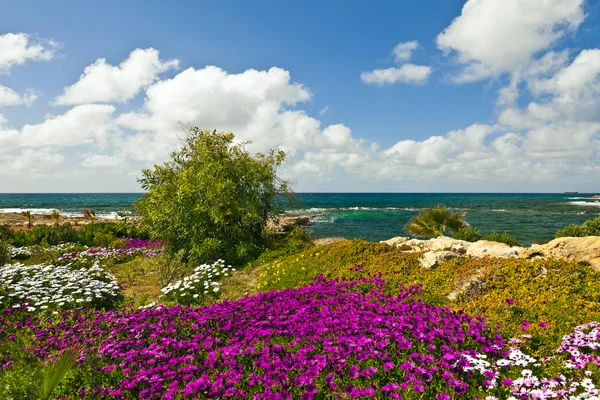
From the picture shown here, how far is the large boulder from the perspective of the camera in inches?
343

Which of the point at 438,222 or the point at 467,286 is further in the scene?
the point at 438,222

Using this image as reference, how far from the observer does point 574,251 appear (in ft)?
29.5

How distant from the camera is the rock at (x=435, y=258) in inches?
374

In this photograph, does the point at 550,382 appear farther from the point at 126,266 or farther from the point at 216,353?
the point at 126,266

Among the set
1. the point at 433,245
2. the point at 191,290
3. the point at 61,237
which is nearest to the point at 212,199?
→ the point at 191,290

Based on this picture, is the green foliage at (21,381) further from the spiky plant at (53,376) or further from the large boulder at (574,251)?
the large boulder at (574,251)

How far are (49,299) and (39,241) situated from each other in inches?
520

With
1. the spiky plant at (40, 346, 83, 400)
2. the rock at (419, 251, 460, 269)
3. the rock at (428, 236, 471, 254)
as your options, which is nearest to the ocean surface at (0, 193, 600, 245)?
the rock at (428, 236, 471, 254)

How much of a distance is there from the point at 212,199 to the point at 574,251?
1246 cm

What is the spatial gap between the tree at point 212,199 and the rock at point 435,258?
7.50 meters

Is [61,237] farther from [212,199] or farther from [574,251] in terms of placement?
[574,251]

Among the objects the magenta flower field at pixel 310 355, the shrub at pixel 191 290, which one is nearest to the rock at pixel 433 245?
the magenta flower field at pixel 310 355

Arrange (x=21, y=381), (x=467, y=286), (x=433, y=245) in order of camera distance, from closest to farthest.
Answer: (x=21, y=381), (x=467, y=286), (x=433, y=245)

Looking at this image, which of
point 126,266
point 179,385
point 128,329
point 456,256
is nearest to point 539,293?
point 456,256
